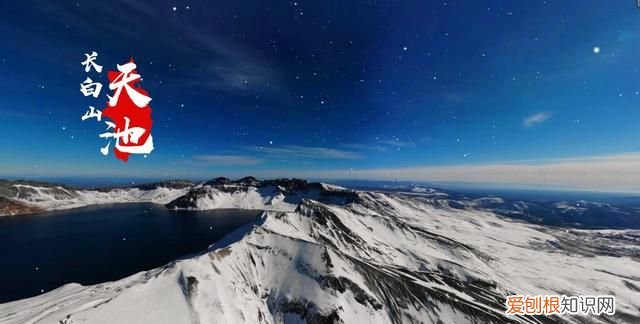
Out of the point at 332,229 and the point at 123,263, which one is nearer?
the point at 123,263

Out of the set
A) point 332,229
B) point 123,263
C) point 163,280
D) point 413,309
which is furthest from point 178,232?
point 413,309

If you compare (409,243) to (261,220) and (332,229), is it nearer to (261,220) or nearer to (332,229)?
(332,229)

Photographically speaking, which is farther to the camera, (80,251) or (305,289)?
(80,251)

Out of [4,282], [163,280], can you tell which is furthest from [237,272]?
[4,282]

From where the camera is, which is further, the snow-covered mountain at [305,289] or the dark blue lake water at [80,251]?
the dark blue lake water at [80,251]

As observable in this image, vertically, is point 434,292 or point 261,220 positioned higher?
point 261,220

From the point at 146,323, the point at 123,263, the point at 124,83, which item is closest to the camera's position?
the point at 124,83

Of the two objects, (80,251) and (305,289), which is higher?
(305,289)

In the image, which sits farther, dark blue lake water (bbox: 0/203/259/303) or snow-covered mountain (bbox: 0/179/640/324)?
dark blue lake water (bbox: 0/203/259/303)

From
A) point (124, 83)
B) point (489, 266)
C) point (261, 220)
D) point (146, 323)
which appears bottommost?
point (489, 266)

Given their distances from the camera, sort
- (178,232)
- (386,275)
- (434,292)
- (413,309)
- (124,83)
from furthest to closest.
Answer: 1. (178,232)
2. (386,275)
3. (434,292)
4. (413,309)
5. (124,83)
